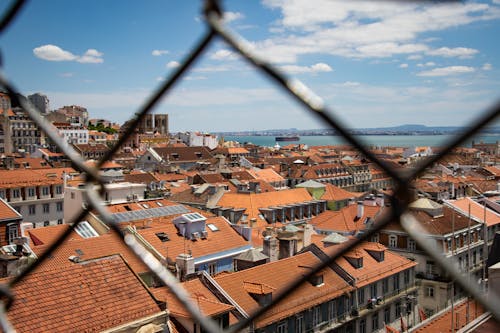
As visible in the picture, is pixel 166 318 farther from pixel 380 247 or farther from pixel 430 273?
pixel 430 273

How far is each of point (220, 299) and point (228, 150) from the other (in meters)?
29.4

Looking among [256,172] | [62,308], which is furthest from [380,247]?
[256,172]

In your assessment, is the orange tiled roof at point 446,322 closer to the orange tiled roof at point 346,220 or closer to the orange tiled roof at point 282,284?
the orange tiled roof at point 282,284

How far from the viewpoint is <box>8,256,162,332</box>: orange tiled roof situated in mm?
4816

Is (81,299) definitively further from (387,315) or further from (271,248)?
(387,315)

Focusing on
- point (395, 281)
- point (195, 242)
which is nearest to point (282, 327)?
point (195, 242)

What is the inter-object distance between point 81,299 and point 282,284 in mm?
2993

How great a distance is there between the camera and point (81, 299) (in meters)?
5.23

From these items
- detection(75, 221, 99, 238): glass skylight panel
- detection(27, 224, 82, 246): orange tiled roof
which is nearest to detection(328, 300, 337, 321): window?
detection(75, 221, 99, 238): glass skylight panel

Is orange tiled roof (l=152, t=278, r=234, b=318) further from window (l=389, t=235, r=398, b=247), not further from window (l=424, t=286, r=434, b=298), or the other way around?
window (l=389, t=235, r=398, b=247)

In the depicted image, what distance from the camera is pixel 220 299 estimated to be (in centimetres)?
713

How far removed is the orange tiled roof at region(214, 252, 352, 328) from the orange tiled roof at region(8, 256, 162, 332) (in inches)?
69.8

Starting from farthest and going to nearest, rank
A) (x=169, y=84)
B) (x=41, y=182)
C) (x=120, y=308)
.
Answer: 1. (x=41, y=182)
2. (x=120, y=308)
3. (x=169, y=84)

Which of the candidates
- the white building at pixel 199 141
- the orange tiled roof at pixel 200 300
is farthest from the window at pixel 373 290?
the white building at pixel 199 141
